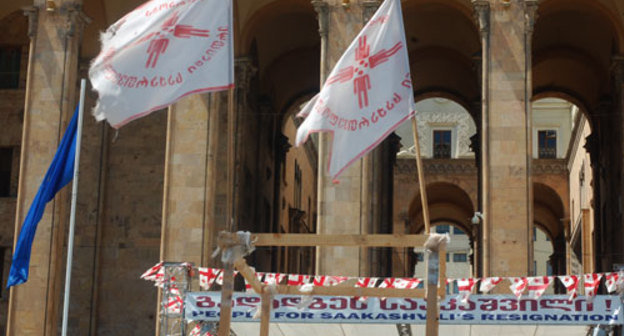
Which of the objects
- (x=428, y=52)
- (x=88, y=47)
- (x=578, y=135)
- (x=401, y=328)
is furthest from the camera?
(x=578, y=135)

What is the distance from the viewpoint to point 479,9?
33344mm

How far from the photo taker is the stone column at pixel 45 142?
33250 millimetres

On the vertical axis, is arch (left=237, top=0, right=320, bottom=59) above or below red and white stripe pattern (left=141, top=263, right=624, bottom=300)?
above

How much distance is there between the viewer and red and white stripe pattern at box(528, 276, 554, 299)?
1064 inches

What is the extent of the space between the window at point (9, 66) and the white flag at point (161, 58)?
21953 mm

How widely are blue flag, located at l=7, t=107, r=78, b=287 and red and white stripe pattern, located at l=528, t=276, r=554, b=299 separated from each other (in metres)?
11.6

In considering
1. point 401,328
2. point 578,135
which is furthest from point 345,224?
point 578,135

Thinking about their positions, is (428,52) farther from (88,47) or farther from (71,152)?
(71,152)

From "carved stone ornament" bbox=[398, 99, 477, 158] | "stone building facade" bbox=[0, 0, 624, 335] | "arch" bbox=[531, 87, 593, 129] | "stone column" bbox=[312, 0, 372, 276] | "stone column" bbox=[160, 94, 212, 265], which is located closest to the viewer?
"stone column" bbox=[312, 0, 372, 276]

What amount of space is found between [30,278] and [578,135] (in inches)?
1323

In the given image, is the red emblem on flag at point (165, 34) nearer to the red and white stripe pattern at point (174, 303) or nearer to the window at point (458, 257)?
the red and white stripe pattern at point (174, 303)

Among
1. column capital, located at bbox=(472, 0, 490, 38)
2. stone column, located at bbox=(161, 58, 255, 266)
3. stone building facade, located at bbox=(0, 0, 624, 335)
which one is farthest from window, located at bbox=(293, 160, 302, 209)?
column capital, located at bbox=(472, 0, 490, 38)

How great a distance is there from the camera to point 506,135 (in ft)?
106

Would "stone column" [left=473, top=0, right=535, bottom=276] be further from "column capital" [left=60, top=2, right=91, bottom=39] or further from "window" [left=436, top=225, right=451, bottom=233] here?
"window" [left=436, top=225, right=451, bottom=233]
